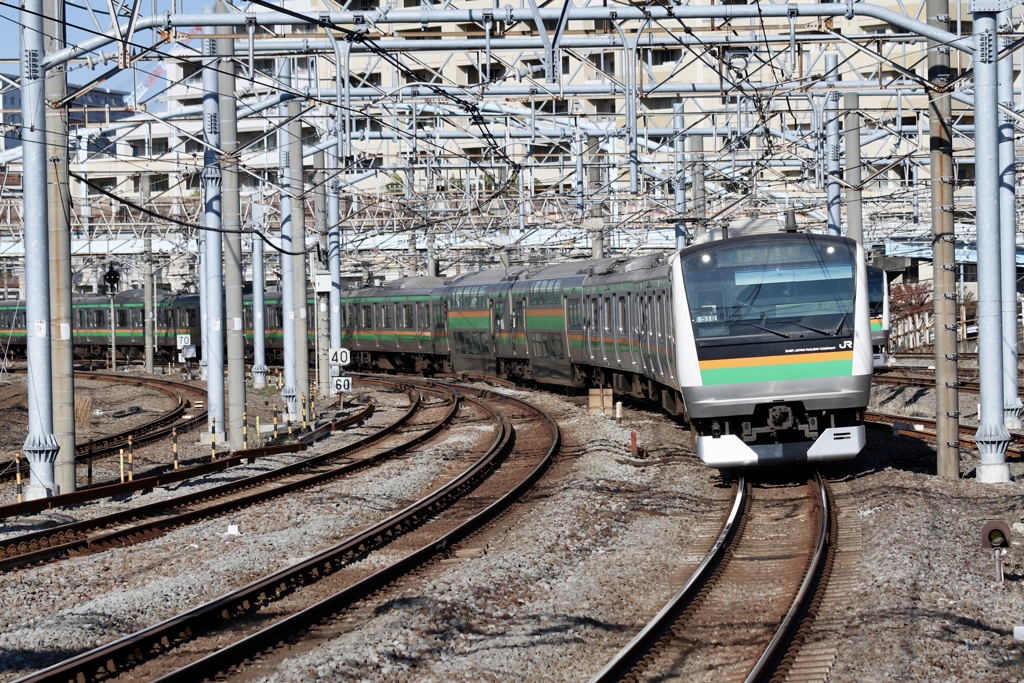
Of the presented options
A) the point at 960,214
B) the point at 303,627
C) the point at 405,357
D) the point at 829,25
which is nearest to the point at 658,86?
the point at 829,25

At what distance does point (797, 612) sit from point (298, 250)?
17779 mm

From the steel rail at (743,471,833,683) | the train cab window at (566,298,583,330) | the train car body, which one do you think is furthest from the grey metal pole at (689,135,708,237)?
the steel rail at (743,471,833,683)

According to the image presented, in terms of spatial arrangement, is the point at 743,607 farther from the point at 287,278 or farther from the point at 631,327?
the point at 287,278

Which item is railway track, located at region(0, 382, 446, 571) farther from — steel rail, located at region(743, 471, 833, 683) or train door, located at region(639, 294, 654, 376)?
steel rail, located at region(743, 471, 833, 683)

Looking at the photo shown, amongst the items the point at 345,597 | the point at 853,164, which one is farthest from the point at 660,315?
the point at 853,164

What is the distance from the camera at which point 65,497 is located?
14.6m

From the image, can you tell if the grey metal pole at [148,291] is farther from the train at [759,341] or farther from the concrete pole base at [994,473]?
the concrete pole base at [994,473]

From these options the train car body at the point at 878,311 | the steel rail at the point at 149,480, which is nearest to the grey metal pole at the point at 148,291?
the train car body at the point at 878,311

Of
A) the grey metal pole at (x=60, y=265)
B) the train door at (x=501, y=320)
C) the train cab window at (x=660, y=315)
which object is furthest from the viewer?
the train door at (x=501, y=320)

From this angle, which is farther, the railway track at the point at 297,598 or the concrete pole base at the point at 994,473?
the concrete pole base at the point at 994,473

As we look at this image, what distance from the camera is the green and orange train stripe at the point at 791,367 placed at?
14.2 meters

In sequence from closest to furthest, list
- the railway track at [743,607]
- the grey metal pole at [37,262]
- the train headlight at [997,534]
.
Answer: the railway track at [743,607]
the train headlight at [997,534]
the grey metal pole at [37,262]

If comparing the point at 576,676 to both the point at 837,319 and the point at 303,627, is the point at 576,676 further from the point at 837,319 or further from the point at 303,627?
the point at 837,319

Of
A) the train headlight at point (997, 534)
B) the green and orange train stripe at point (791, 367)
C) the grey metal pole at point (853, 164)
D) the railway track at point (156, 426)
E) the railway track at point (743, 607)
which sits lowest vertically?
the railway track at point (156, 426)
